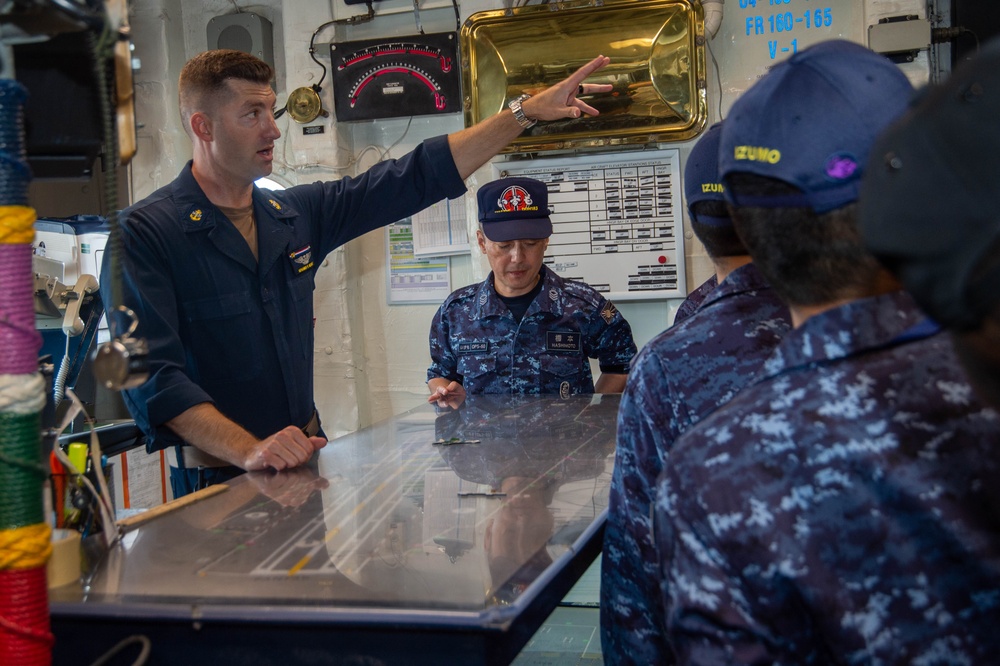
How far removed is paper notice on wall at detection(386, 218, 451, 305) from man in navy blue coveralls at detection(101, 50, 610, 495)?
1498mm

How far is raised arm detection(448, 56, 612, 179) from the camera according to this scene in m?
2.63

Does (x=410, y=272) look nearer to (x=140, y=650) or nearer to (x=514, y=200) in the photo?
(x=514, y=200)

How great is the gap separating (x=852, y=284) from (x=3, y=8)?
0.89 meters

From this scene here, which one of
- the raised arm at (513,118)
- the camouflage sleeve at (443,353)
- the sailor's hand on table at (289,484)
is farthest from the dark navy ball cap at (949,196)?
the camouflage sleeve at (443,353)

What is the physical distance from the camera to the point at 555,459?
195 centimetres

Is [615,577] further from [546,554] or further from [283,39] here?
[283,39]

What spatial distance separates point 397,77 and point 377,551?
3.20m

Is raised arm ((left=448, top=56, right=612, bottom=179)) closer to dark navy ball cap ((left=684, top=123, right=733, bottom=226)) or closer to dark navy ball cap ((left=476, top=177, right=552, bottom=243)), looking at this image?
dark navy ball cap ((left=476, top=177, right=552, bottom=243))

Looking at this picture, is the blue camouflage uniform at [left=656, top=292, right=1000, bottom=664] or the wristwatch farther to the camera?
the wristwatch

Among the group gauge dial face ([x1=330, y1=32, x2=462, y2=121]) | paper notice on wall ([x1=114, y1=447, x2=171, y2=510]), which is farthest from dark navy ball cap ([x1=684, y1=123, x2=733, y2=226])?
paper notice on wall ([x1=114, y1=447, x2=171, y2=510])

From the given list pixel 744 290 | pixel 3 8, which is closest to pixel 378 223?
pixel 744 290

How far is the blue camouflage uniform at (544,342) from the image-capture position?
320cm

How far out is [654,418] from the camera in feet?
4.41

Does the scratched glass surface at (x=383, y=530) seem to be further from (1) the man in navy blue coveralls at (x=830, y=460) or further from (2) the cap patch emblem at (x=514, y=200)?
(2) the cap patch emblem at (x=514, y=200)
